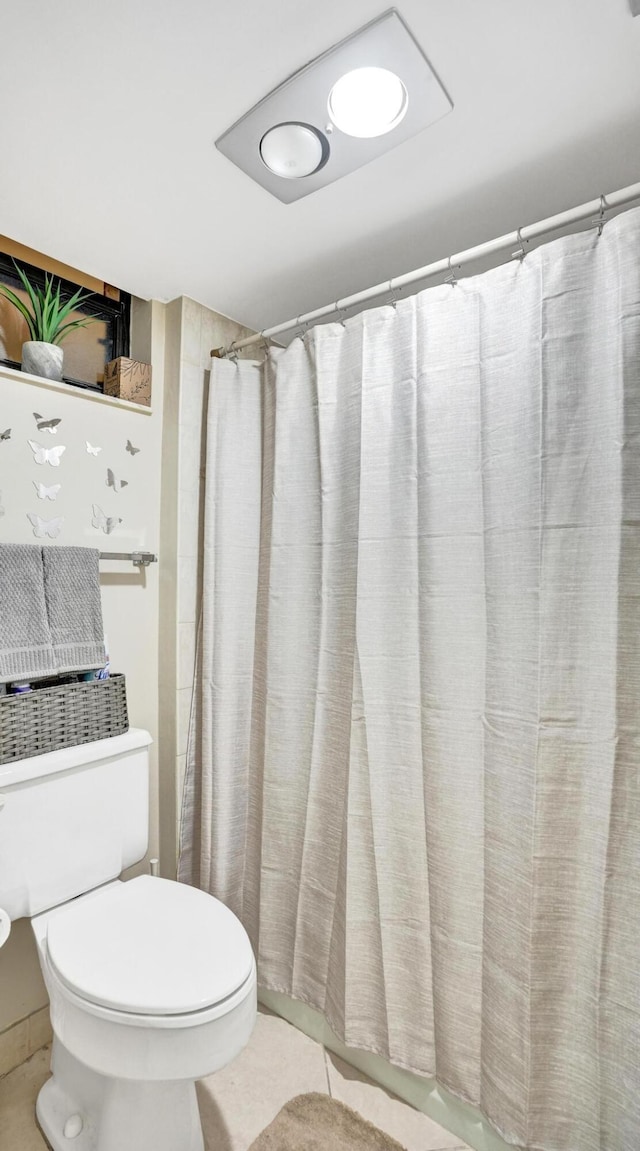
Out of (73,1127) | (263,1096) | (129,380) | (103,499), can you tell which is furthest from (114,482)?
(263,1096)

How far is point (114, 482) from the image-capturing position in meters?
1.73

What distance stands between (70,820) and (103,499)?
0.88 m

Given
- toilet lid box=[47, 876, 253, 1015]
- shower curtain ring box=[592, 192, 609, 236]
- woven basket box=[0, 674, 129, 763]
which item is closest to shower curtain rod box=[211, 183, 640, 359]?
shower curtain ring box=[592, 192, 609, 236]

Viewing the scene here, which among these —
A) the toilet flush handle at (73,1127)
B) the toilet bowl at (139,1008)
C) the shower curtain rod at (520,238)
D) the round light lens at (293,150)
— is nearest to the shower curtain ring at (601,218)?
the shower curtain rod at (520,238)

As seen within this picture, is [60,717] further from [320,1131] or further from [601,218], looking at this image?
[601,218]

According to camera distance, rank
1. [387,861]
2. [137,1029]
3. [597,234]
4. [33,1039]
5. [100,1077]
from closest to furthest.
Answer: [137,1029] < [597,234] < [100,1077] < [387,861] < [33,1039]

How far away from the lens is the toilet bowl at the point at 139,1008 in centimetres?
104

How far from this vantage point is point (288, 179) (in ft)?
4.03

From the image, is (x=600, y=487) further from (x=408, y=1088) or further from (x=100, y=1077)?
(x=100, y=1077)

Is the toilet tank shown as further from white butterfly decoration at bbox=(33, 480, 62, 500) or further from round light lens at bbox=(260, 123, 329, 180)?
round light lens at bbox=(260, 123, 329, 180)

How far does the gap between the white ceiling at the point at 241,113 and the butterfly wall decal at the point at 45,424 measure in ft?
1.53

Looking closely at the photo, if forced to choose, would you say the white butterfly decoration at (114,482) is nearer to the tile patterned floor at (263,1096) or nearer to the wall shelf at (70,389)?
the wall shelf at (70,389)

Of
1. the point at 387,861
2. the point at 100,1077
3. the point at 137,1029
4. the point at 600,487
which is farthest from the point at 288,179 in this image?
the point at 100,1077

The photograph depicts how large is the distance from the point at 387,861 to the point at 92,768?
776 millimetres
